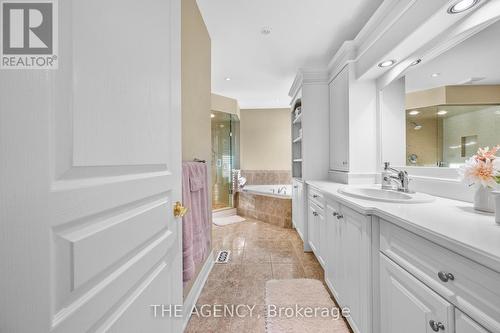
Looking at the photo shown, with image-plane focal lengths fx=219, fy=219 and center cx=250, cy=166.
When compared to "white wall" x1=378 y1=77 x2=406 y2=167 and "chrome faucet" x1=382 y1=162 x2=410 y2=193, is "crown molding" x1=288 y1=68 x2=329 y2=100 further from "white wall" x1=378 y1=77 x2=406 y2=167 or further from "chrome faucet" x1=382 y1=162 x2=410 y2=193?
"chrome faucet" x1=382 y1=162 x2=410 y2=193

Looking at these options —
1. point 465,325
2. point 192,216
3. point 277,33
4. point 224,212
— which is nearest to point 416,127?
point 465,325

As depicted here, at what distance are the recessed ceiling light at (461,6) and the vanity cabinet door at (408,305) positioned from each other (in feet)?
4.56

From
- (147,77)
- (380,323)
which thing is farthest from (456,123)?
(147,77)

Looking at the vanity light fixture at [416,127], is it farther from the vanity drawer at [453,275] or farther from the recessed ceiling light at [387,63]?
the vanity drawer at [453,275]

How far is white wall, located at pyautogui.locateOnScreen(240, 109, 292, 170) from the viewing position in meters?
5.54

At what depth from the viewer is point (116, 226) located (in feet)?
1.91

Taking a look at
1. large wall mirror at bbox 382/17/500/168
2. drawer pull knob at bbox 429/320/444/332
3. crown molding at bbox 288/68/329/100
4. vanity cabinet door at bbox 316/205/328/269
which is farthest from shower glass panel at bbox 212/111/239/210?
drawer pull knob at bbox 429/320/444/332

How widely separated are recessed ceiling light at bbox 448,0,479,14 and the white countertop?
1.07 metres

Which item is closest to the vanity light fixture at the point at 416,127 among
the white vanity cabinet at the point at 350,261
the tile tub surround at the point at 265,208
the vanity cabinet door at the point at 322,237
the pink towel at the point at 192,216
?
the white vanity cabinet at the point at 350,261

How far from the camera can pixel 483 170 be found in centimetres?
100

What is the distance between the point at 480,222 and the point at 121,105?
4.57ft

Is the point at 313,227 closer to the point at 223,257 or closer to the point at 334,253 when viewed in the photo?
the point at 334,253

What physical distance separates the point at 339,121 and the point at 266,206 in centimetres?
223

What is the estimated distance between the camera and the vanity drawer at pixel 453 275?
63 cm
